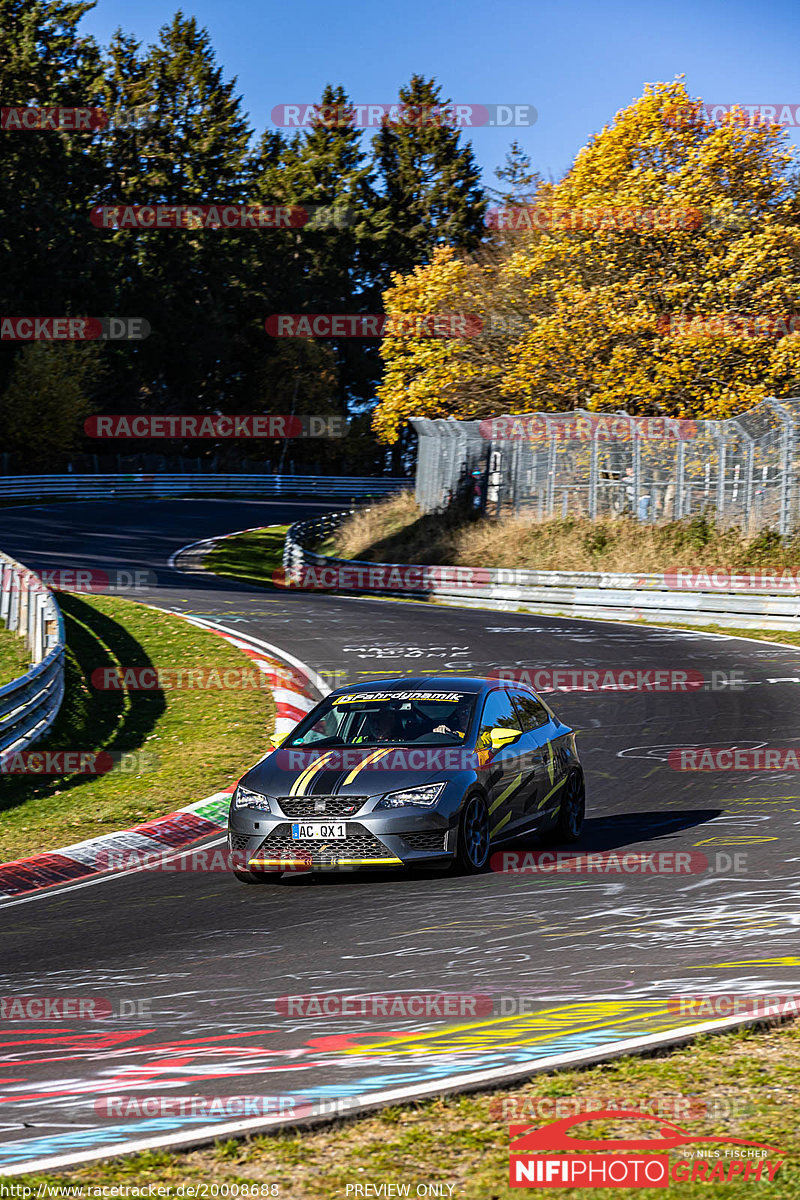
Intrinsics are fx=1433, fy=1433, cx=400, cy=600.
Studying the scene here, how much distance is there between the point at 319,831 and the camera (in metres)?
9.83

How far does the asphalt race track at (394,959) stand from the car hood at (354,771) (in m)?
0.70

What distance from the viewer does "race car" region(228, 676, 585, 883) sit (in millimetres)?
9773

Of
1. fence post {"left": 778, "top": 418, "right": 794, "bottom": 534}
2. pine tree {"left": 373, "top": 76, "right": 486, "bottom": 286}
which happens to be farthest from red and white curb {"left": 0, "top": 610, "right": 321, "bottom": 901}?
pine tree {"left": 373, "top": 76, "right": 486, "bottom": 286}

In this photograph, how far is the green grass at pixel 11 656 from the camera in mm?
21141

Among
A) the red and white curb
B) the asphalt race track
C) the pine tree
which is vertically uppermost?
the pine tree

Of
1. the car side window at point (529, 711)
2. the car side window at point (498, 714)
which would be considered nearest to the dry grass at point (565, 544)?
the car side window at point (529, 711)

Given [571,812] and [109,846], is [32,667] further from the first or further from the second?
[571,812]

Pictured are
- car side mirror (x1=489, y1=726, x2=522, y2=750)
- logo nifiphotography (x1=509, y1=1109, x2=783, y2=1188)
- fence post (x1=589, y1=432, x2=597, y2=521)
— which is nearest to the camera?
logo nifiphotography (x1=509, y1=1109, x2=783, y2=1188)

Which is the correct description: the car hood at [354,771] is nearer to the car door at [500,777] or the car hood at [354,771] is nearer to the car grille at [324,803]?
the car grille at [324,803]

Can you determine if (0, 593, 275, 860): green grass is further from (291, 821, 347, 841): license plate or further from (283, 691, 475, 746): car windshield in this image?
(291, 821, 347, 841): license plate

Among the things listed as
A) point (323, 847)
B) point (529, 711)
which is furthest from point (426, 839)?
point (529, 711)

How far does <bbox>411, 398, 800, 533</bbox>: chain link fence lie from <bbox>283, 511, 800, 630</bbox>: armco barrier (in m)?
2.64

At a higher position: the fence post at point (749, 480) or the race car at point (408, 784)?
the fence post at point (749, 480)

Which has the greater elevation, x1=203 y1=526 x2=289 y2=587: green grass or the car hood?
x1=203 y1=526 x2=289 y2=587: green grass
